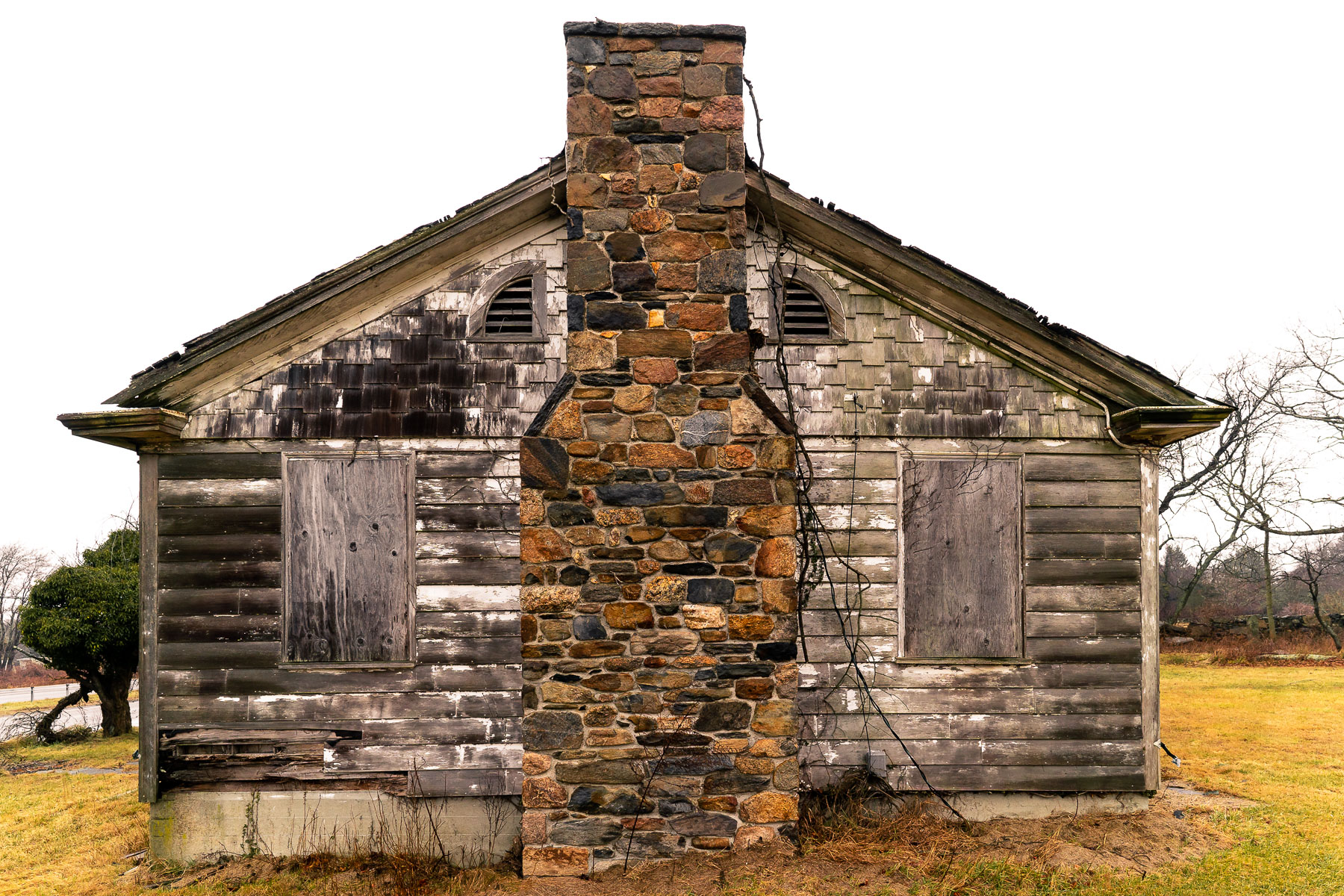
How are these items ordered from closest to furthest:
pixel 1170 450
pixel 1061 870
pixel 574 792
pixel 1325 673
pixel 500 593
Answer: pixel 574 792 → pixel 1061 870 → pixel 500 593 → pixel 1325 673 → pixel 1170 450

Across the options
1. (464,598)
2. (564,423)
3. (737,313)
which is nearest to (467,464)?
(464,598)

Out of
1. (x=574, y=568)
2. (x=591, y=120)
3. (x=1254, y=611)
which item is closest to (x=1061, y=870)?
(x=574, y=568)

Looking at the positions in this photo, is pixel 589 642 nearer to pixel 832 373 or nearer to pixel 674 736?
pixel 674 736

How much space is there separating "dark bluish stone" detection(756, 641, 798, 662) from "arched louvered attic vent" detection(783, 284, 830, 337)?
2.80 metres

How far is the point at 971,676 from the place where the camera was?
238 inches

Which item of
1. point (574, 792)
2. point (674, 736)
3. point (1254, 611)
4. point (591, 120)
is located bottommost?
point (1254, 611)

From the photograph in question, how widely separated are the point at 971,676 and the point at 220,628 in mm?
6506

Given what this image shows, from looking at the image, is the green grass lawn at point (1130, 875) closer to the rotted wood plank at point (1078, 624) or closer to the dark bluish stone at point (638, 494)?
the rotted wood plank at point (1078, 624)

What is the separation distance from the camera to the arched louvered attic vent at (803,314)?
623 centimetres

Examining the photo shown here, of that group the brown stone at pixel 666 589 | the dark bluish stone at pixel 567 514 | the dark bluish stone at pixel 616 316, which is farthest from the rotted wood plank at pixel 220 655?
the dark bluish stone at pixel 616 316

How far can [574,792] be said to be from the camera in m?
4.70

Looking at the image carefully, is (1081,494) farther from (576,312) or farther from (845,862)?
(576,312)

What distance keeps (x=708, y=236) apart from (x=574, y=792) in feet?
13.2

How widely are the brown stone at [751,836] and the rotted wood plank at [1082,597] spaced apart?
311 centimetres
